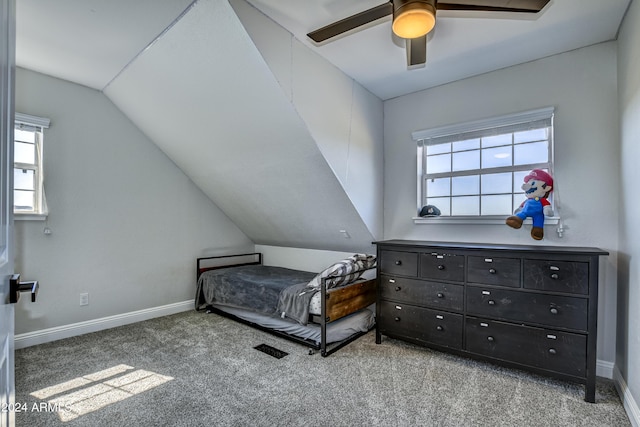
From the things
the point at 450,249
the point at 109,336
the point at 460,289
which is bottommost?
the point at 109,336

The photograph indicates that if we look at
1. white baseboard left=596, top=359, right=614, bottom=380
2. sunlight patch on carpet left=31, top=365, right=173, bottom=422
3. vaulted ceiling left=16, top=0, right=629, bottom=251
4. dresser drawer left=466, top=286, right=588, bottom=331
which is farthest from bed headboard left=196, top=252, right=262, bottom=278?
white baseboard left=596, top=359, right=614, bottom=380

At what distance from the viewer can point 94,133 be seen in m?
3.29

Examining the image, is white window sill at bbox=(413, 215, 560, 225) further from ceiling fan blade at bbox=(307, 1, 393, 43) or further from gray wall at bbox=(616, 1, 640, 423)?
ceiling fan blade at bbox=(307, 1, 393, 43)

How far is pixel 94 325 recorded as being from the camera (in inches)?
128

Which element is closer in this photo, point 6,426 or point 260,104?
point 6,426

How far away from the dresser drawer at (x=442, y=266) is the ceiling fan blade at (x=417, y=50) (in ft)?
4.96

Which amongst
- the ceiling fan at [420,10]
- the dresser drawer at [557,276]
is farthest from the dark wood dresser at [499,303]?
the ceiling fan at [420,10]

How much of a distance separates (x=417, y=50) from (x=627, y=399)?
2.57m

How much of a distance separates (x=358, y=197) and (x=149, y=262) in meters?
2.53

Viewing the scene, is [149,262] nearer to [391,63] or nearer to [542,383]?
[391,63]

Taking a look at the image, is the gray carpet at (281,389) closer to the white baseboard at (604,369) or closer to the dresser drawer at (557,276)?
the white baseboard at (604,369)

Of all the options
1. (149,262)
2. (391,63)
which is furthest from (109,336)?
(391,63)

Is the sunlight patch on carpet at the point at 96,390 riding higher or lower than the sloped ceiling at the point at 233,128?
lower

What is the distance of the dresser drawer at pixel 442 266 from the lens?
2.57 meters
